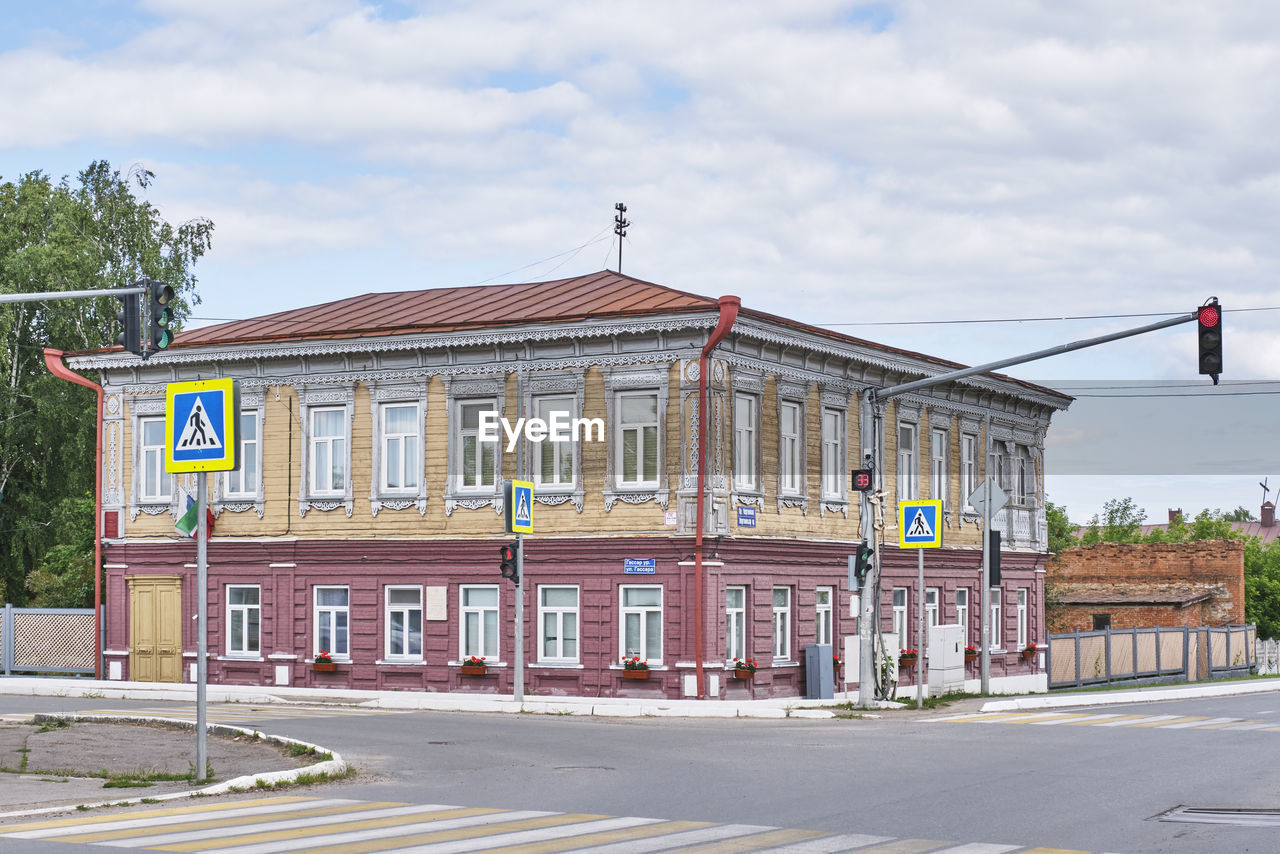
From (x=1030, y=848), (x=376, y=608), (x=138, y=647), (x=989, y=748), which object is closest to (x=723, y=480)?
(x=376, y=608)

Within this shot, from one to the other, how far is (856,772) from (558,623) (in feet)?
51.9

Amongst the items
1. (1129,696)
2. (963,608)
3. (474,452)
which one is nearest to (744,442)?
(474,452)

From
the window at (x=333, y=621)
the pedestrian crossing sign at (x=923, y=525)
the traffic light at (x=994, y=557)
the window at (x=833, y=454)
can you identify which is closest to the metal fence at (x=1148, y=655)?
the traffic light at (x=994, y=557)

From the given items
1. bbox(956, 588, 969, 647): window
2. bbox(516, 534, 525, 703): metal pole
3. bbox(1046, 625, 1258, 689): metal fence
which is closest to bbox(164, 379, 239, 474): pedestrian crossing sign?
bbox(516, 534, 525, 703): metal pole

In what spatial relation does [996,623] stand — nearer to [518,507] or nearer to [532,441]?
[532,441]

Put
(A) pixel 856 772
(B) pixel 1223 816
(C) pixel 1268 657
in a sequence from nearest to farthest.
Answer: (B) pixel 1223 816 → (A) pixel 856 772 → (C) pixel 1268 657

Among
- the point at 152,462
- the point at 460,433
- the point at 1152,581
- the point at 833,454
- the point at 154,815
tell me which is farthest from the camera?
the point at 1152,581

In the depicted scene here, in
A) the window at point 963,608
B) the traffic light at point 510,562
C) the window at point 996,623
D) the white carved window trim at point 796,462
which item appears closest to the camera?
the traffic light at point 510,562

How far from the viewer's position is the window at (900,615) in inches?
1490

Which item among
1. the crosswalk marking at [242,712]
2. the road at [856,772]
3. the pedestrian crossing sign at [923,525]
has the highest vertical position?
the pedestrian crossing sign at [923,525]

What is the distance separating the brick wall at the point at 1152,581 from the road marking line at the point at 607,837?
4724 centimetres

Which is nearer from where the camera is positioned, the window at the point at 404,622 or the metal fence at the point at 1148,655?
the window at the point at 404,622

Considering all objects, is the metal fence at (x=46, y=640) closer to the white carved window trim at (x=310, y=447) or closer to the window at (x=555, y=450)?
the white carved window trim at (x=310, y=447)

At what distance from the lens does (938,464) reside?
40.4 m
